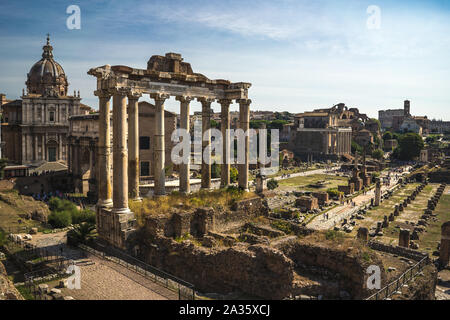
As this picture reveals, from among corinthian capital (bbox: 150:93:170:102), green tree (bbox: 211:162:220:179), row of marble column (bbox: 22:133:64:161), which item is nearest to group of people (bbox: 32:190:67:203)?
row of marble column (bbox: 22:133:64:161)

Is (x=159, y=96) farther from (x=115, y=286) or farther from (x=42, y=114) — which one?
(x=42, y=114)

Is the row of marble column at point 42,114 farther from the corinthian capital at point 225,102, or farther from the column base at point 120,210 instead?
the column base at point 120,210

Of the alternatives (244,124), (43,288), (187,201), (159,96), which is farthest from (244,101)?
(43,288)

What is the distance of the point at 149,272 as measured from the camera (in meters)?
13.5

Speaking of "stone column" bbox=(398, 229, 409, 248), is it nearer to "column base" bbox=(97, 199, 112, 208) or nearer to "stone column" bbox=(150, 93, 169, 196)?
"stone column" bbox=(150, 93, 169, 196)

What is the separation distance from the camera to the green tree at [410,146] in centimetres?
8850

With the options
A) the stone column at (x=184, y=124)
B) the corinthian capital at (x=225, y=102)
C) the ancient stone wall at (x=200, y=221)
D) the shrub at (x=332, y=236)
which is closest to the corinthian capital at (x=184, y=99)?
the stone column at (x=184, y=124)

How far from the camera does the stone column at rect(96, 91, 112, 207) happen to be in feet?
54.5

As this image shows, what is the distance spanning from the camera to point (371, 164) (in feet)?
262

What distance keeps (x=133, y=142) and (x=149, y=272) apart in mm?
6624

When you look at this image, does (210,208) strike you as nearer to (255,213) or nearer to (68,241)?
(255,213)
